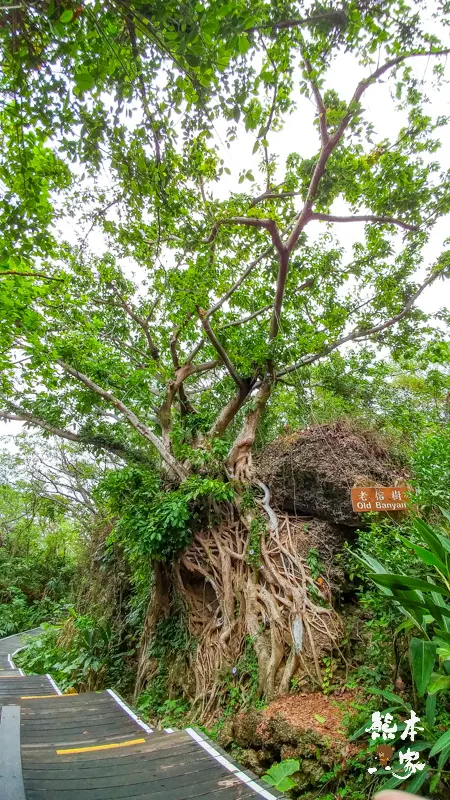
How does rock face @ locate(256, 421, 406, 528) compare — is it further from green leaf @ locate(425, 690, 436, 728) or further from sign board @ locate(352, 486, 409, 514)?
green leaf @ locate(425, 690, 436, 728)

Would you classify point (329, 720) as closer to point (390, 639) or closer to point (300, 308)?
point (390, 639)

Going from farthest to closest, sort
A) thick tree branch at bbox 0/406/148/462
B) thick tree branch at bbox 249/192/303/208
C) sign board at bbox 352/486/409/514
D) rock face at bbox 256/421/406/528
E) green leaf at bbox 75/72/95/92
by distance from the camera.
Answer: thick tree branch at bbox 0/406/148/462
thick tree branch at bbox 249/192/303/208
rock face at bbox 256/421/406/528
sign board at bbox 352/486/409/514
green leaf at bbox 75/72/95/92

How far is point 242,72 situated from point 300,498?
401 centimetres

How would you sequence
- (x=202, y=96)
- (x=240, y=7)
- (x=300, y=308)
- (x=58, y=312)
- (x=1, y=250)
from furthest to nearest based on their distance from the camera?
(x=300, y=308) → (x=58, y=312) → (x=1, y=250) → (x=202, y=96) → (x=240, y=7)

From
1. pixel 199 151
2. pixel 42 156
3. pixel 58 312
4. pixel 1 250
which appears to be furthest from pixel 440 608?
pixel 58 312

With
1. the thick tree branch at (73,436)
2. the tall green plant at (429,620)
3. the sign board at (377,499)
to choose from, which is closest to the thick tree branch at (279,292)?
the sign board at (377,499)

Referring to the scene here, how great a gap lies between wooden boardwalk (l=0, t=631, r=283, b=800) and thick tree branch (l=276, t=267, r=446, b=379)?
4420 mm

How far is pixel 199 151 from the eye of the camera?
4852mm

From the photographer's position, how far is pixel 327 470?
4578mm

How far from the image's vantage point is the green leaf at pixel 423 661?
2.04m

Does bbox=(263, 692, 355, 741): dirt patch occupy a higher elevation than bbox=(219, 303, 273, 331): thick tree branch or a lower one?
lower

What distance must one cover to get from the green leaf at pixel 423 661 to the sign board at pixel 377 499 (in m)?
1.34

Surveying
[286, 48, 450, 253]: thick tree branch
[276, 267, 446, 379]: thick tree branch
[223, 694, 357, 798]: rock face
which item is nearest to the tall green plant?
[223, 694, 357, 798]: rock face

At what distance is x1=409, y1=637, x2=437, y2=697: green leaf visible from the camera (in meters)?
2.04
